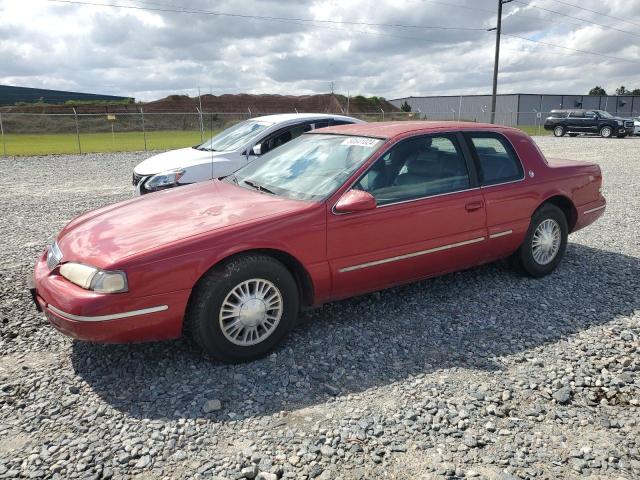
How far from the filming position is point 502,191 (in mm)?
4562

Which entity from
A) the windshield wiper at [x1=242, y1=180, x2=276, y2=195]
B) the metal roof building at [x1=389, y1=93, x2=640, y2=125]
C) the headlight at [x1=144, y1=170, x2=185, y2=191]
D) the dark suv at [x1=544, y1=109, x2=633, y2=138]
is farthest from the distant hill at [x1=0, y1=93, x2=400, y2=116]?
the windshield wiper at [x1=242, y1=180, x2=276, y2=195]

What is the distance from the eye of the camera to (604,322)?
409cm

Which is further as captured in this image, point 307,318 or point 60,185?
point 60,185

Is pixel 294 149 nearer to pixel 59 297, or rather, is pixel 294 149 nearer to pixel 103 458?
pixel 59 297

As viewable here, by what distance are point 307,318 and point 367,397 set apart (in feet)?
3.96

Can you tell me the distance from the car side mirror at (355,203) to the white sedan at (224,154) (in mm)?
4277

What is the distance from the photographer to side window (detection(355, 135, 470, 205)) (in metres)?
3.94

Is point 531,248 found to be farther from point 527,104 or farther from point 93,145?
point 527,104

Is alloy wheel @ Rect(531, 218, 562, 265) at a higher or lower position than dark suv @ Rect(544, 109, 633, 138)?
lower

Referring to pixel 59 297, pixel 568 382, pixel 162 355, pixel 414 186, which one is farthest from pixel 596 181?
pixel 59 297

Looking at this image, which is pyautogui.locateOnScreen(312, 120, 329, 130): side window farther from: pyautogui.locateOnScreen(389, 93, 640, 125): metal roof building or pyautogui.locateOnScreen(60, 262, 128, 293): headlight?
pyautogui.locateOnScreen(389, 93, 640, 125): metal roof building

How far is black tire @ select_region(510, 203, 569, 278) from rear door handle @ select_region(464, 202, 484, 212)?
0.76 metres

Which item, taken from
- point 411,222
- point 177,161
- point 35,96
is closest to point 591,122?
point 177,161

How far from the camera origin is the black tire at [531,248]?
4.86m
